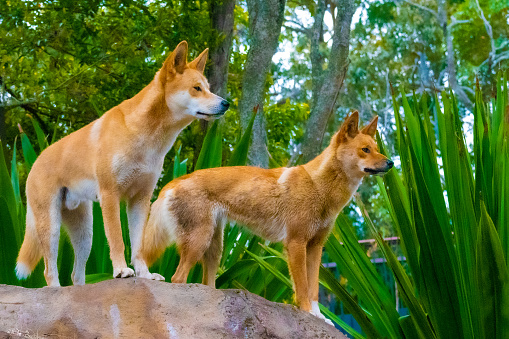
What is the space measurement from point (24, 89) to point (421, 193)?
693 centimetres

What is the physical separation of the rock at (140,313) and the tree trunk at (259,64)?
11.9 feet

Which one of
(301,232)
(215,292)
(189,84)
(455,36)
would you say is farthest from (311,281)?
(455,36)

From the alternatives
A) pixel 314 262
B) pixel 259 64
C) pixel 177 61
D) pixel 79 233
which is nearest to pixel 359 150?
pixel 314 262

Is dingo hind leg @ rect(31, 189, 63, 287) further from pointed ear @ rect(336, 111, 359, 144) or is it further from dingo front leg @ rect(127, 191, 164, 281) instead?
pointed ear @ rect(336, 111, 359, 144)

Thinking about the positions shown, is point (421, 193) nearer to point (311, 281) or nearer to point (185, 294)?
point (311, 281)

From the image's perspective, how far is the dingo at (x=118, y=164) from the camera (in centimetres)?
287

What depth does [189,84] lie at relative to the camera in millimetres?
2957

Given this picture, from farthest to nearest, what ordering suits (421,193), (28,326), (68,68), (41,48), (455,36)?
1. (455,36)
2. (68,68)
3. (41,48)
4. (421,193)
5. (28,326)

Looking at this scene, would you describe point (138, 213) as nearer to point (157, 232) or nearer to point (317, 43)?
point (157, 232)

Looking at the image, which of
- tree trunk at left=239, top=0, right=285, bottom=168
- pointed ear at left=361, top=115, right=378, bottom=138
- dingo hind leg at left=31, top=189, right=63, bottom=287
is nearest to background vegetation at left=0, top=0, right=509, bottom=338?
tree trunk at left=239, top=0, right=285, bottom=168

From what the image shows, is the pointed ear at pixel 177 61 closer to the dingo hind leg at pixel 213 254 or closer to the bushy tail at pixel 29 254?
the dingo hind leg at pixel 213 254

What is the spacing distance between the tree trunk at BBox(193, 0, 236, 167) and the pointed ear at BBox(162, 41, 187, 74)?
389cm

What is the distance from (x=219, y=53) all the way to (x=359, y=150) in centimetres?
487

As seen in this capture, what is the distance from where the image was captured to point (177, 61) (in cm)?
304
